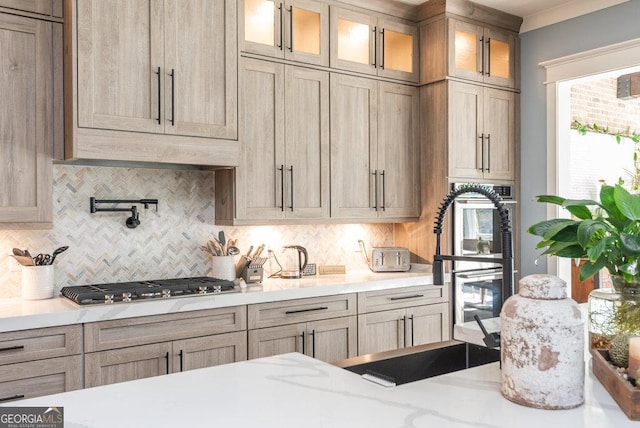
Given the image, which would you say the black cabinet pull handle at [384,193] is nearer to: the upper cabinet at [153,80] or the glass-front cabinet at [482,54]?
the glass-front cabinet at [482,54]

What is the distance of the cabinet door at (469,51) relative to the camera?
4.13m

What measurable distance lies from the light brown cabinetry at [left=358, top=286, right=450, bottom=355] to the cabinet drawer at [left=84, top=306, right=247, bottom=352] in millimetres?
916

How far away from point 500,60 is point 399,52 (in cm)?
89

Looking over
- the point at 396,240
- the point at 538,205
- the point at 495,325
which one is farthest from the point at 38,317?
the point at 538,205

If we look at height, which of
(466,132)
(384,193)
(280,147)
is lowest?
(384,193)

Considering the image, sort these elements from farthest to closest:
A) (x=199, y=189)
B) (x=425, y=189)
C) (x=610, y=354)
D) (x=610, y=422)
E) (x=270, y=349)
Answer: (x=425, y=189), (x=199, y=189), (x=270, y=349), (x=610, y=354), (x=610, y=422)

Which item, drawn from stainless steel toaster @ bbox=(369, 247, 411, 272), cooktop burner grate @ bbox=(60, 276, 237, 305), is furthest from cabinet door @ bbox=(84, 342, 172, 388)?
stainless steel toaster @ bbox=(369, 247, 411, 272)

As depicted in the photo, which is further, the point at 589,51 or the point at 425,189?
the point at 425,189

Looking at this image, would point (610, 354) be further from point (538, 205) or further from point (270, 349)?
point (538, 205)

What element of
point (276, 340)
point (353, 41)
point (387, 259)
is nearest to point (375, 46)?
point (353, 41)

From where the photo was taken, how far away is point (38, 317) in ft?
8.05

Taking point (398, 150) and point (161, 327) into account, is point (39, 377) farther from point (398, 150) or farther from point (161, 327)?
point (398, 150)

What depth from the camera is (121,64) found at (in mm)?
2885

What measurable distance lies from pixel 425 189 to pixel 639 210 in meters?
2.91
